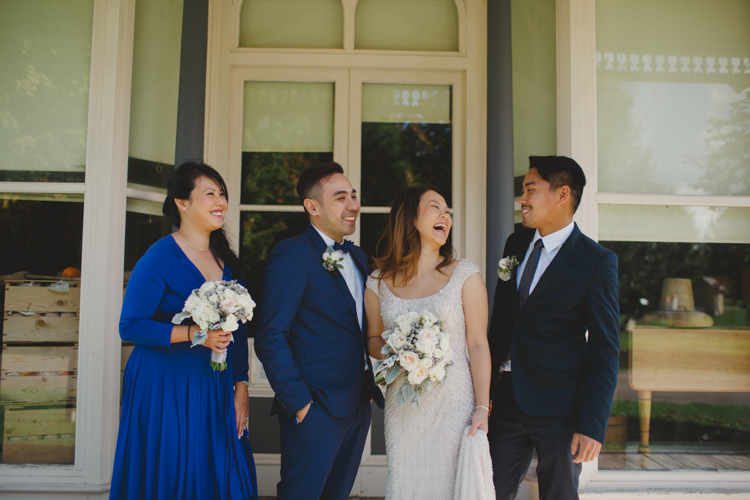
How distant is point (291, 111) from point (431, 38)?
1422 mm

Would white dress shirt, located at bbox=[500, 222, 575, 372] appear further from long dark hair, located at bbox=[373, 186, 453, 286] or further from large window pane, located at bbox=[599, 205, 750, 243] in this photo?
large window pane, located at bbox=[599, 205, 750, 243]

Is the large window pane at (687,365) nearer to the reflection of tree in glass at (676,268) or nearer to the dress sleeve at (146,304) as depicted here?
the reflection of tree in glass at (676,268)

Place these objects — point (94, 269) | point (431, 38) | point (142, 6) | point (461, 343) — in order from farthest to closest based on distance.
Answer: point (431, 38) < point (142, 6) < point (94, 269) < point (461, 343)

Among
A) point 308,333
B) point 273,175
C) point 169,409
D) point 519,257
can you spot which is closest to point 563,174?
point 519,257

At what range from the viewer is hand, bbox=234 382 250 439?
2658 millimetres

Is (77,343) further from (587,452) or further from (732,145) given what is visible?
(732,145)

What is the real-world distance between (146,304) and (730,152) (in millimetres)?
4240

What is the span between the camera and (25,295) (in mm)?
3502

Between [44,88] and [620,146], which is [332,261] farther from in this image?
[44,88]

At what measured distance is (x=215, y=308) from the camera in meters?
2.26

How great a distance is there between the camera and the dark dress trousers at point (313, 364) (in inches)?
93.9

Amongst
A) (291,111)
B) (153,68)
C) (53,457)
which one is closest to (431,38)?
(291,111)

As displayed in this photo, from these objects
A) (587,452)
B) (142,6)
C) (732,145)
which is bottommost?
(587,452)

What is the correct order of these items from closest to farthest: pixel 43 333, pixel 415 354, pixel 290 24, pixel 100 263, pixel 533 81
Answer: pixel 415 354 → pixel 100 263 → pixel 43 333 → pixel 533 81 → pixel 290 24
